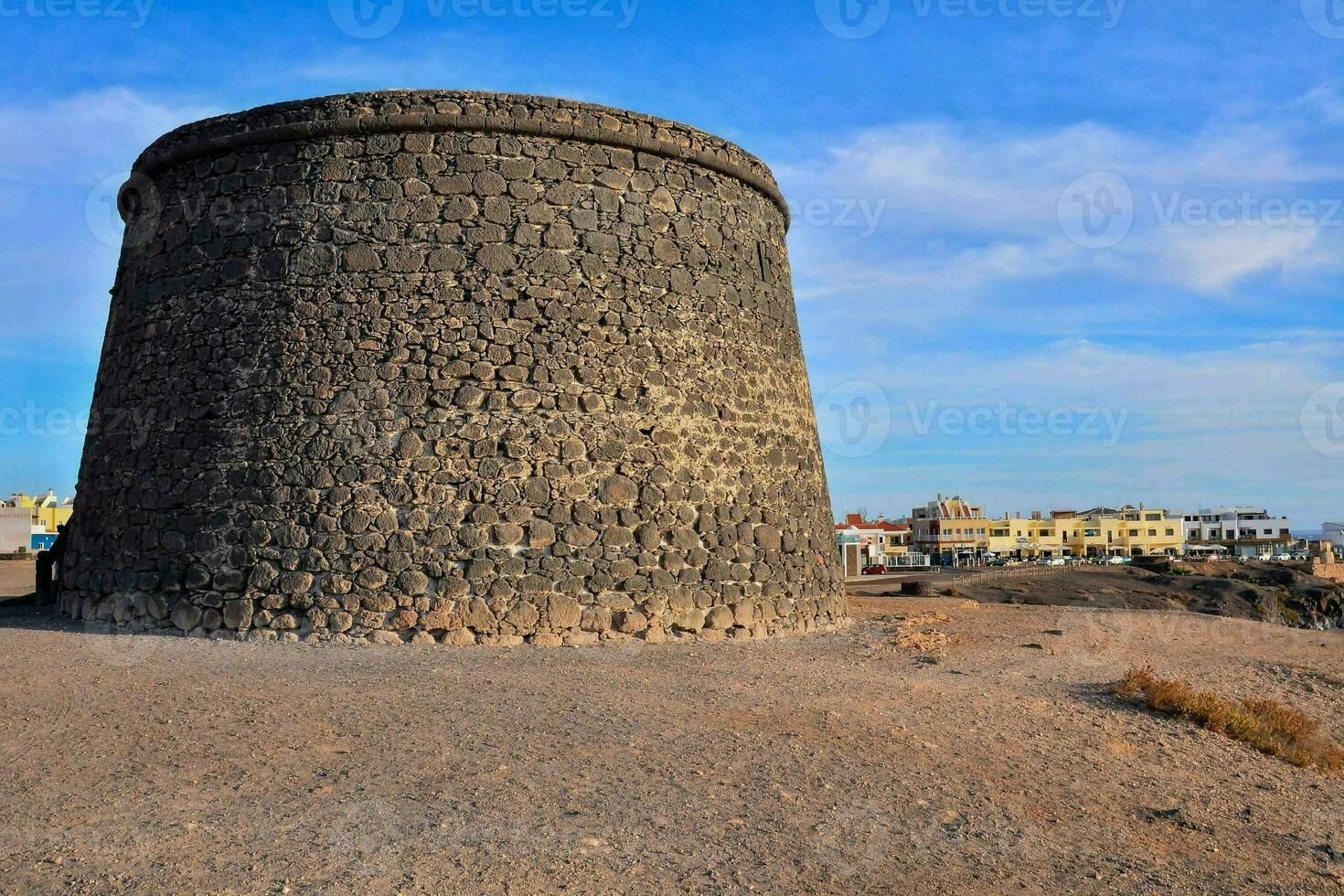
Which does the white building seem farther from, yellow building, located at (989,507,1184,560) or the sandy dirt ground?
the sandy dirt ground

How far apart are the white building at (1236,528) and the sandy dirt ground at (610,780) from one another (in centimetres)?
9475

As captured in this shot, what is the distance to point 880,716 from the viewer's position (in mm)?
7148

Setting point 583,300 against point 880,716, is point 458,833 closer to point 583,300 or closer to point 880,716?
point 880,716

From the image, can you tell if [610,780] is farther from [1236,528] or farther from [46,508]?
[1236,528]

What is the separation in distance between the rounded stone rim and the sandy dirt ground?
4.89m

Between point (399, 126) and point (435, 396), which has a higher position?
point (399, 126)

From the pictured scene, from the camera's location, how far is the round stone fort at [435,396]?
931cm

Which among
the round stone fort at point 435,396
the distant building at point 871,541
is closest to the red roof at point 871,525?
the distant building at point 871,541

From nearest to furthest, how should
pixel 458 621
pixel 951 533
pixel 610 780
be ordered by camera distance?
pixel 610 780 → pixel 458 621 → pixel 951 533

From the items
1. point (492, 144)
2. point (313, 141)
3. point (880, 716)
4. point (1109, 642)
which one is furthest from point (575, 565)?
point (1109, 642)

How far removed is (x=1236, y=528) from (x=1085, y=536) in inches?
963

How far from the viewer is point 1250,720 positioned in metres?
7.92

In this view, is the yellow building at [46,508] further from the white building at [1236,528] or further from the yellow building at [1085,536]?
the white building at [1236,528]

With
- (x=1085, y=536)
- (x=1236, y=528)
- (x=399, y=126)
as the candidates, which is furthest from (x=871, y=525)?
(x=399, y=126)
